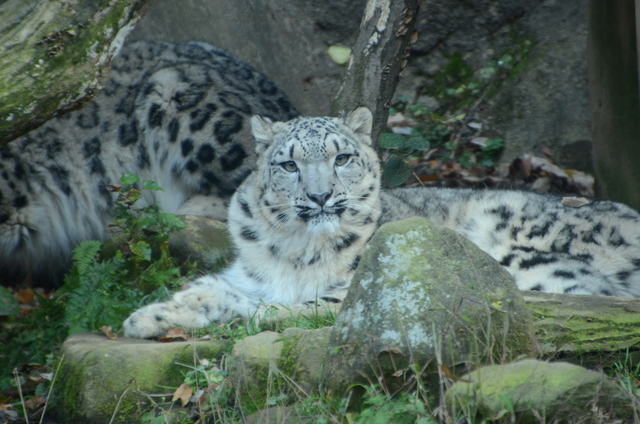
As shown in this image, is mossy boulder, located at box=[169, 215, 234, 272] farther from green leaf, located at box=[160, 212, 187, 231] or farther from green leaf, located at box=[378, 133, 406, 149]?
green leaf, located at box=[378, 133, 406, 149]

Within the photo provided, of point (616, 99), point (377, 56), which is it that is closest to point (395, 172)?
point (377, 56)

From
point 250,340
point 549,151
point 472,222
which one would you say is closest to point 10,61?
point 250,340

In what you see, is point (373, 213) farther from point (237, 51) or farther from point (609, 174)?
point (237, 51)

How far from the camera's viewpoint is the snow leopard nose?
549cm

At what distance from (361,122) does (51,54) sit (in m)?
2.19

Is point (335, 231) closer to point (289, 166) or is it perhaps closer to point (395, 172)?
point (289, 166)

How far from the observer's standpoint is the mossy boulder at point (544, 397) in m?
3.27

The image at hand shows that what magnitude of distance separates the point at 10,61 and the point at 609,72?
491cm

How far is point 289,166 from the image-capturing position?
18.9 ft

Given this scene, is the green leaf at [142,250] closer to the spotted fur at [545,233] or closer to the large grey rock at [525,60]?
the spotted fur at [545,233]

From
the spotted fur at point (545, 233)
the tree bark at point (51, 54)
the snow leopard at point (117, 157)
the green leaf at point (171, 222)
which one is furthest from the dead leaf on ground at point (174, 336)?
the snow leopard at point (117, 157)

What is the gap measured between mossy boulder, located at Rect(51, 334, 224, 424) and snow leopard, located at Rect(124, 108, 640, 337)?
58 cm

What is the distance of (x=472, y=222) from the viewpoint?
6.32 meters

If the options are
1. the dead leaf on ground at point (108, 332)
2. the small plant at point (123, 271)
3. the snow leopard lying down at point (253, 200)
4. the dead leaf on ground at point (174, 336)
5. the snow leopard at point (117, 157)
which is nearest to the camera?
the dead leaf on ground at point (174, 336)
